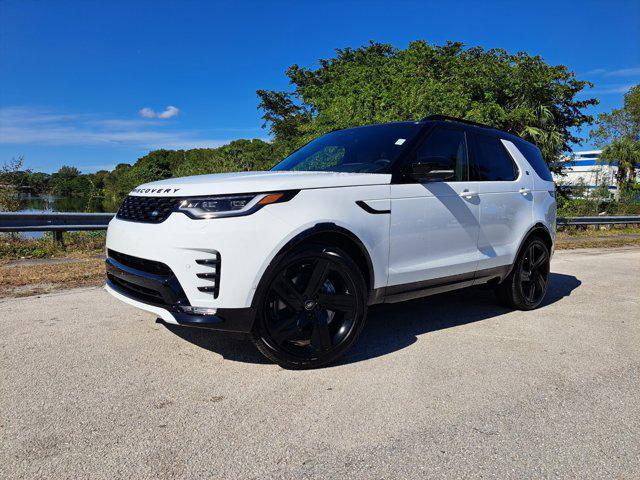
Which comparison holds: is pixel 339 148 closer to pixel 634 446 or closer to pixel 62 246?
pixel 634 446

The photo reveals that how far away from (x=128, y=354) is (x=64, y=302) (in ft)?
6.42

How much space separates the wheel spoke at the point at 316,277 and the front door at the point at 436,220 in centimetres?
65

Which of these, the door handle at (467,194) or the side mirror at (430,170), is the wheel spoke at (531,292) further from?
the side mirror at (430,170)

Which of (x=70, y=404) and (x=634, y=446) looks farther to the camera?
(x=70, y=404)

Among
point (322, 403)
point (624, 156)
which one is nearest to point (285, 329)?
point (322, 403)

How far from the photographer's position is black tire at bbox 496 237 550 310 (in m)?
5.00

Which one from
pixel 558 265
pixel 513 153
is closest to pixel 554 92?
pixel 558 265

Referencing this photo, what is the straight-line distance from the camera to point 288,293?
3.15 m

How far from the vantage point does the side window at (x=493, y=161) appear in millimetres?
4602

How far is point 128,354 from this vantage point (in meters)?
3.48

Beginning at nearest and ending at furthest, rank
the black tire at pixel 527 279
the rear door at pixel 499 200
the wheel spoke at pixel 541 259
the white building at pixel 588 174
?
the rear door at pixel 499 200
the black tire at pixel 527 279
the wheel spoke at pixel 541 259
the white building at pixel 588 174

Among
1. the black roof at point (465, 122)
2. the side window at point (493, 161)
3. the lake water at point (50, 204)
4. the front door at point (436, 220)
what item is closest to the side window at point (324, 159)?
the front door at point (436, 220)

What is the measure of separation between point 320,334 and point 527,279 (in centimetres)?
295

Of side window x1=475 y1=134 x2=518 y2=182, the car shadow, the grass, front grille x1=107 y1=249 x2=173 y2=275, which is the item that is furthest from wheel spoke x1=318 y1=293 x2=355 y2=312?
the grass
